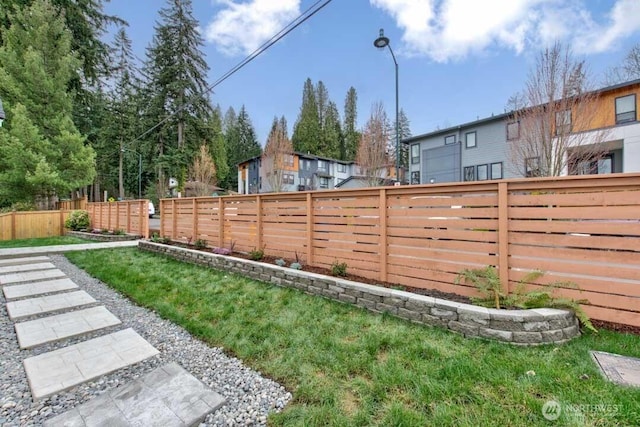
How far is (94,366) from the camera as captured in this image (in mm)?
2604

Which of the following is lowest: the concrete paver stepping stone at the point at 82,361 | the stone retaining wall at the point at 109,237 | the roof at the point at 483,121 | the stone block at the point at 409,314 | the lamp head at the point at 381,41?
the concrete paver stepping stone at the point at 82,361

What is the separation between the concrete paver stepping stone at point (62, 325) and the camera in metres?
3.17

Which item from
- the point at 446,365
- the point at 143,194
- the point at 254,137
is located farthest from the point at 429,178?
the point at 254,137

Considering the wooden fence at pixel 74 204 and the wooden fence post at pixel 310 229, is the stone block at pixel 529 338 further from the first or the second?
the wooden fence at pixel 74 204

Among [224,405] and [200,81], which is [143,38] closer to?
[200,81]

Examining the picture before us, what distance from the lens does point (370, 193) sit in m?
→ 4.18

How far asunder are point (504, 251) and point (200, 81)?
27.3 m

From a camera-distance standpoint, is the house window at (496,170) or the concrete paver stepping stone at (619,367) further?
the house window at (496,170)

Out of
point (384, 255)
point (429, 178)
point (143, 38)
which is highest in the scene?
point (143, 38)

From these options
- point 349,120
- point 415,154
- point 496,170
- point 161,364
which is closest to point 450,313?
point 161,364

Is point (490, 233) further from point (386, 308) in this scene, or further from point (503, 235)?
point (386, 308)

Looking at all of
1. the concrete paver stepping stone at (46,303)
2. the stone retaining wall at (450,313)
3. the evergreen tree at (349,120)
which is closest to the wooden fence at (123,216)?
the concrete paver stepping stone at (46,303)

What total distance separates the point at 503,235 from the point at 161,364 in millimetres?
3571

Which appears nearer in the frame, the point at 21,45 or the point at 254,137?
the point at 21,45
